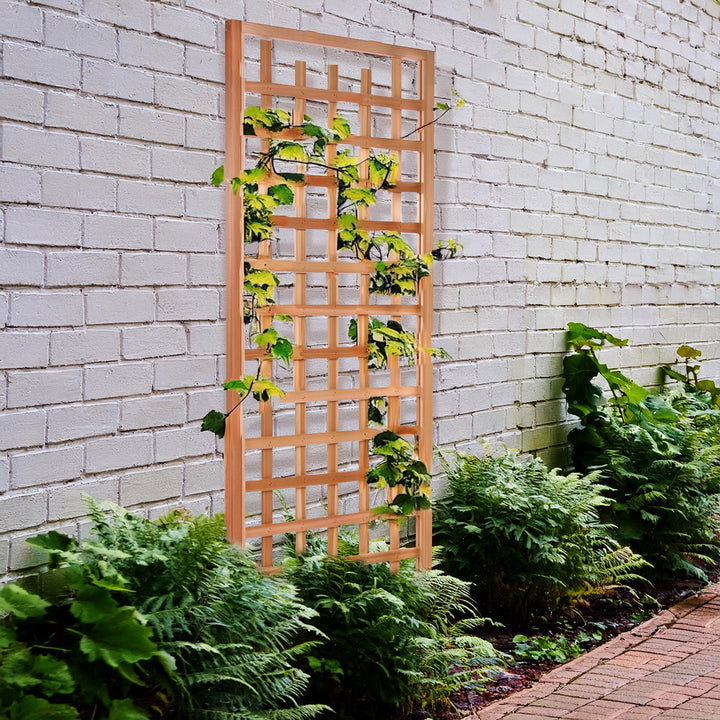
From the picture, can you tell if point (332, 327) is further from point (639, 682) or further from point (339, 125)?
point (639, 682)

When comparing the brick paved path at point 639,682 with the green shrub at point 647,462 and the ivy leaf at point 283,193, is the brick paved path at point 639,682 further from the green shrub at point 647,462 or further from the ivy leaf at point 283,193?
the ivy leaf at point 283,193

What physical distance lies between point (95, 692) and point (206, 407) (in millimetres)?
1240

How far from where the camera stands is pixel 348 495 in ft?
12.9

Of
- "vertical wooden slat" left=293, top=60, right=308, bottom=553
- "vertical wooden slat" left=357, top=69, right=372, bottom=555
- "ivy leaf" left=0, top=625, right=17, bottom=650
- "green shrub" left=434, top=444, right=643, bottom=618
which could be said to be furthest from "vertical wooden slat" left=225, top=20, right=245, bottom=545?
"green shrub" left=434, top=444, right=643, bottom=618

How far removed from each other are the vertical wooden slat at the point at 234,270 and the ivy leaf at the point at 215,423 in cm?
3

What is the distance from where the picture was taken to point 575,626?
13.1 ft

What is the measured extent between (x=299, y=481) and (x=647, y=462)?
82.0 inches

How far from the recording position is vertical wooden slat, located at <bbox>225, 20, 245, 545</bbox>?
3.06 metres

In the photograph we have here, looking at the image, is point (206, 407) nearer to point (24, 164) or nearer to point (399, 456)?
point (399, 456)

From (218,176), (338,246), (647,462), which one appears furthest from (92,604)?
(647,462)

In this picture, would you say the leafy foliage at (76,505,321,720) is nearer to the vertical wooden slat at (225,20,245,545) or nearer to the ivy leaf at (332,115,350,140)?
the vertical wooden slat at (225,20,245,545)

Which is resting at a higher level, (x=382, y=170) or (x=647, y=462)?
(x=382, y=170)

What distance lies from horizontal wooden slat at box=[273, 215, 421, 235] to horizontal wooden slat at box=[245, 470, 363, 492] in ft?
2.74

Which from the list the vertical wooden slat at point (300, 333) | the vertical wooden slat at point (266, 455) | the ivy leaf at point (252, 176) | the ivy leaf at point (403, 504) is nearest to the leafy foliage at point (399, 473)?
the ivy leaf at point (403, 504)
